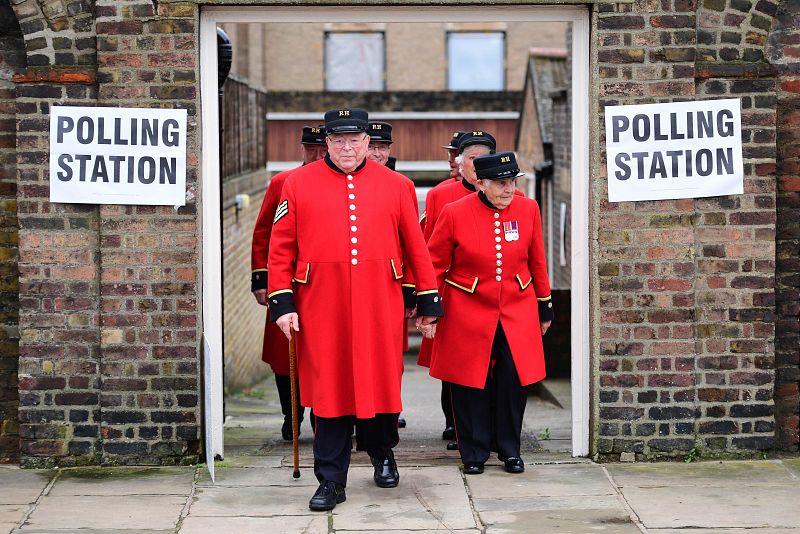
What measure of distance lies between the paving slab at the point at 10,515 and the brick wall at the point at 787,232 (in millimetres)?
4036

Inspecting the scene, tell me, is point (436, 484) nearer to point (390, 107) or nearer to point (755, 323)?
point (755, 323)

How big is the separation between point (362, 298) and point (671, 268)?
1805 millimetres

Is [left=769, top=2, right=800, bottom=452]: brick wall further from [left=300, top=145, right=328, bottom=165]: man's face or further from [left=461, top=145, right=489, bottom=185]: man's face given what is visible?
[left=300, top=145, right=328, bottom=165]: man's face

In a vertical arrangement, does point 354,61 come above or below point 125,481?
above

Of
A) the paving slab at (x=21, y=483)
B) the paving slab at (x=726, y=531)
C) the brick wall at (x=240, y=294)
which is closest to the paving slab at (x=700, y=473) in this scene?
the paving slab at (x=726, y=531)

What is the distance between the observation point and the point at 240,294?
13547 millimetres

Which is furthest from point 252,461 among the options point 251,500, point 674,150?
point 674,150

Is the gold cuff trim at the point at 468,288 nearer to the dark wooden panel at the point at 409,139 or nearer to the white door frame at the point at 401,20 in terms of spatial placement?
the white door frame at the point at 401,20

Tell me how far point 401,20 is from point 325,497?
2.64m

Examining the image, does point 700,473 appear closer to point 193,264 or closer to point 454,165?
point 454,165

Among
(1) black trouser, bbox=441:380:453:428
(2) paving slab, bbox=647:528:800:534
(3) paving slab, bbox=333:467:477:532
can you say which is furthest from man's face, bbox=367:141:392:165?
(2) paving slab, bbox=647:528:800:534

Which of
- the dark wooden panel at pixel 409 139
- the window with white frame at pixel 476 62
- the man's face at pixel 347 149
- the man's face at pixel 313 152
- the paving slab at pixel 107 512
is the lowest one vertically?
the paving slab at pixel 107 512

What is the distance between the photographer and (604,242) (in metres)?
7.35

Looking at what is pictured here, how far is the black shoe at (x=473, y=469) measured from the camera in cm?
725
